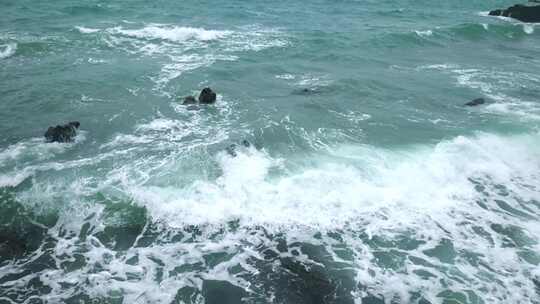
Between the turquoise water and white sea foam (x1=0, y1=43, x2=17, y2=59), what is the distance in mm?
190

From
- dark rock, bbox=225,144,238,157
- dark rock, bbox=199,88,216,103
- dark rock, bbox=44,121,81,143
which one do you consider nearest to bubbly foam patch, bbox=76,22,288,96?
dark rock, bbox=199,88,216,103

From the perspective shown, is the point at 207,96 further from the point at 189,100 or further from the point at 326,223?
the point at 326,223

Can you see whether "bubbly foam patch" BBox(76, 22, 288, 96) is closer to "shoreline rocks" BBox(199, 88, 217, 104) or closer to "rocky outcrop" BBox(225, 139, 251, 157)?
"shoreline rocks" BBox(199, 88, 217, 104)

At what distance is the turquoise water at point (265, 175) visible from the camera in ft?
40.0

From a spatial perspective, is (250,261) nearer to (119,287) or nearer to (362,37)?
(119,287)

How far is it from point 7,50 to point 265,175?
919 inches

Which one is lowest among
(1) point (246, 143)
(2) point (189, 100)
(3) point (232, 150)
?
(3) point (232, 150)

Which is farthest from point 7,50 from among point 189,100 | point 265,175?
point 265,175

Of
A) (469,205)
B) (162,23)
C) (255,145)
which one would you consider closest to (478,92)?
(469,205)

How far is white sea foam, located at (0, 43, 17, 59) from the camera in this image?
28.0 m

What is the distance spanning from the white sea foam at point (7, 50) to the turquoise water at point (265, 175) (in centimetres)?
19

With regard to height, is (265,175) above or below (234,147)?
below

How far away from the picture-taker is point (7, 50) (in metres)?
28.7

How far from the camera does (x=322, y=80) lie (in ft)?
89.4
